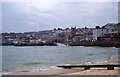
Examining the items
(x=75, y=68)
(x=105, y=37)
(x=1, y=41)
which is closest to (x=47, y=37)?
(x=1, y=41)

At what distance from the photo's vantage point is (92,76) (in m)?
6.43

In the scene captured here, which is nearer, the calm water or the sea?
the sea

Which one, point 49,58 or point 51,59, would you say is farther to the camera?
point 49,58

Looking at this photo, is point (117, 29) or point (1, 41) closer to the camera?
point (117, 29)

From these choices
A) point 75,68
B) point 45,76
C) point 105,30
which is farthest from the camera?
point 105,30

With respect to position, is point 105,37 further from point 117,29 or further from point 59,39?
point 59,39

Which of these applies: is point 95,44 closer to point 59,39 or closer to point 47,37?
point 59,39

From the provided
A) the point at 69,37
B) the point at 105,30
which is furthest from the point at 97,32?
the point at 69,37

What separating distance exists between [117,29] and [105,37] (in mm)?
6758

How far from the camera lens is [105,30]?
89.0 m

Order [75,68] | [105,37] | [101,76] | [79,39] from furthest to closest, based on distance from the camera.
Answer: [79,39] < [105,37] < [75,68] < [101,76]

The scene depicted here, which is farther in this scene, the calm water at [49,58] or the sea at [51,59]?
the calm water at [49,58]

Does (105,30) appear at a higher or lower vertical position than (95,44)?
higher

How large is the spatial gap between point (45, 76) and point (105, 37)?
7860 cm
